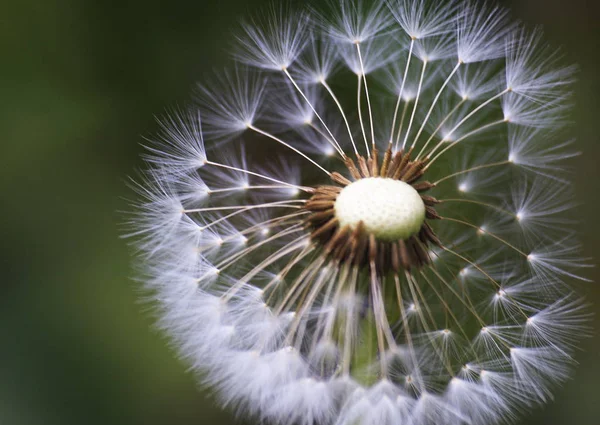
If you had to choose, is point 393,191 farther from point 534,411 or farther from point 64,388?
point 64,388

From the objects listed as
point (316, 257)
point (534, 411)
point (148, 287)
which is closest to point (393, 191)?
point (316, 257)

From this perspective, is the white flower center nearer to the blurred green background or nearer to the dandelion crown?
the dandelion crown

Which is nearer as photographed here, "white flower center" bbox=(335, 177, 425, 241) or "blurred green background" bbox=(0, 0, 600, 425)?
"white flower center" bbox=(335, 177, 425, 241)

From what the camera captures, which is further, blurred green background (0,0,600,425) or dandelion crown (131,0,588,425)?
blurred green background (0,0,600,425)

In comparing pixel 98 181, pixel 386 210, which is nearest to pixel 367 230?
pixel 386 210

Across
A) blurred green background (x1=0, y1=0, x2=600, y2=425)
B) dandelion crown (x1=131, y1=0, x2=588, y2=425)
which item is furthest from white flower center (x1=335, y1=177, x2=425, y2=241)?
blurred green background (x1=0, y1=0, x2=600, y2=425)

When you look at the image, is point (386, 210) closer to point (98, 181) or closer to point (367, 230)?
point (367, 230)

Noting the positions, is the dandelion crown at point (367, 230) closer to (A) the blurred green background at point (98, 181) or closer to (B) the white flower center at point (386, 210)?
(B) the white flower center at point (386, 210)
